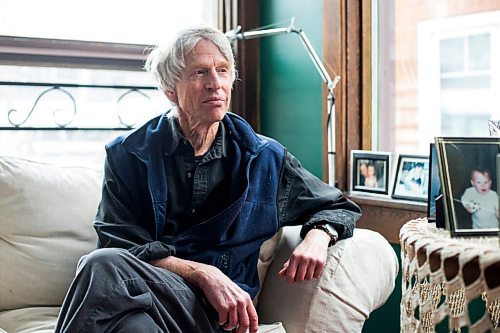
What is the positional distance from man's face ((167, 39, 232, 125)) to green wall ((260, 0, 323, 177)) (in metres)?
0.92

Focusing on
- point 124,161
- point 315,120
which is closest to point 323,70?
point 315,120

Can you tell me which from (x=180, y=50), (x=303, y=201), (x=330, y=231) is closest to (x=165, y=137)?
(x=180, y=50)

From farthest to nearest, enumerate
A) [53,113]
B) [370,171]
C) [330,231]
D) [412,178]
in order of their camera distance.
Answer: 1. [53,113]
2. [370,171]
3. [412,178]
4. [330,231]

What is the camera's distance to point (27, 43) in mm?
3014

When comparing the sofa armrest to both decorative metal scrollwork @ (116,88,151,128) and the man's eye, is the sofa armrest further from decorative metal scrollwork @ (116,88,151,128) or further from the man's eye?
decorative metal scrollwork @ (116,88,151,128)

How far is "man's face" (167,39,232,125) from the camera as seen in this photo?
2195mm

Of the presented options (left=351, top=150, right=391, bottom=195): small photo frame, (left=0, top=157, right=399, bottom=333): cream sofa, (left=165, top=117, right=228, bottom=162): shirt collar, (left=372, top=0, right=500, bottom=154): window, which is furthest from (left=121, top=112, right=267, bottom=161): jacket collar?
(left=372, top=0, right=500, bottom=154): window

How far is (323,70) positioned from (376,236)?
2.65ft

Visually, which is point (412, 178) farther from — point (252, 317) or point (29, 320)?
point (29, 320)

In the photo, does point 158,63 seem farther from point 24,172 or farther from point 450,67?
point 450,67

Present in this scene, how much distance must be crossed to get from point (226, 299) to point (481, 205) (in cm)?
70

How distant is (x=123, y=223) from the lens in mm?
2098

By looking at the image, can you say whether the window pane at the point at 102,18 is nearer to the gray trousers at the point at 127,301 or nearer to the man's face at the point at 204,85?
the man's face at the point at 204,85

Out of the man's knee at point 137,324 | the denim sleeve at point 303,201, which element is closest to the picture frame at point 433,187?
the denim sleeve at point 303,201
